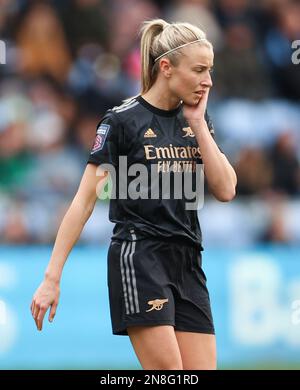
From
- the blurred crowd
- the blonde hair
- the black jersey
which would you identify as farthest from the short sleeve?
the blurred crowd

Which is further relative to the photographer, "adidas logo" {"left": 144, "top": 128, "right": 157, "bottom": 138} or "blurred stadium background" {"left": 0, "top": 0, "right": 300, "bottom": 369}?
"blurred stadium background" {"left": 0, "top": 0, "right": 300, "bottom": 369}

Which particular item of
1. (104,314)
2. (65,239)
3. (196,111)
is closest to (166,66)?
(196,111)

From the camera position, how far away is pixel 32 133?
1170 cm

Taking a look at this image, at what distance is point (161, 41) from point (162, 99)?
301mm

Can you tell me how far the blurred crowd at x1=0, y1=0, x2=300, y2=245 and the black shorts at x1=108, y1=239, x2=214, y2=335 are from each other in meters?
5.06

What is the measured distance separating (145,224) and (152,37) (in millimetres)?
992

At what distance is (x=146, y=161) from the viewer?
5.77 m

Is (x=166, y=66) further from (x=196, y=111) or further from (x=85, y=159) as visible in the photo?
(x=85, y=159)

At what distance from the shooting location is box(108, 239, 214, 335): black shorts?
571 centimetres

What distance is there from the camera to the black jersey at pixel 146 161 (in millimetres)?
5766

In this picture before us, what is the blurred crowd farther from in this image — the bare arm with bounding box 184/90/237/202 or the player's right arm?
the bare arm with bounding box 184/90/237/202

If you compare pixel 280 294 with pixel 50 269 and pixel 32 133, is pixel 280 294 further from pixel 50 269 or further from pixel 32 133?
pixel 50 269

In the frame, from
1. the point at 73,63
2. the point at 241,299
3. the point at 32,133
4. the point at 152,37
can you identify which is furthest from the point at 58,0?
the point at 152,37

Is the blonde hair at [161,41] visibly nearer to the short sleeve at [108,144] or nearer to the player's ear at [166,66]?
the player's ear at [166,66]
